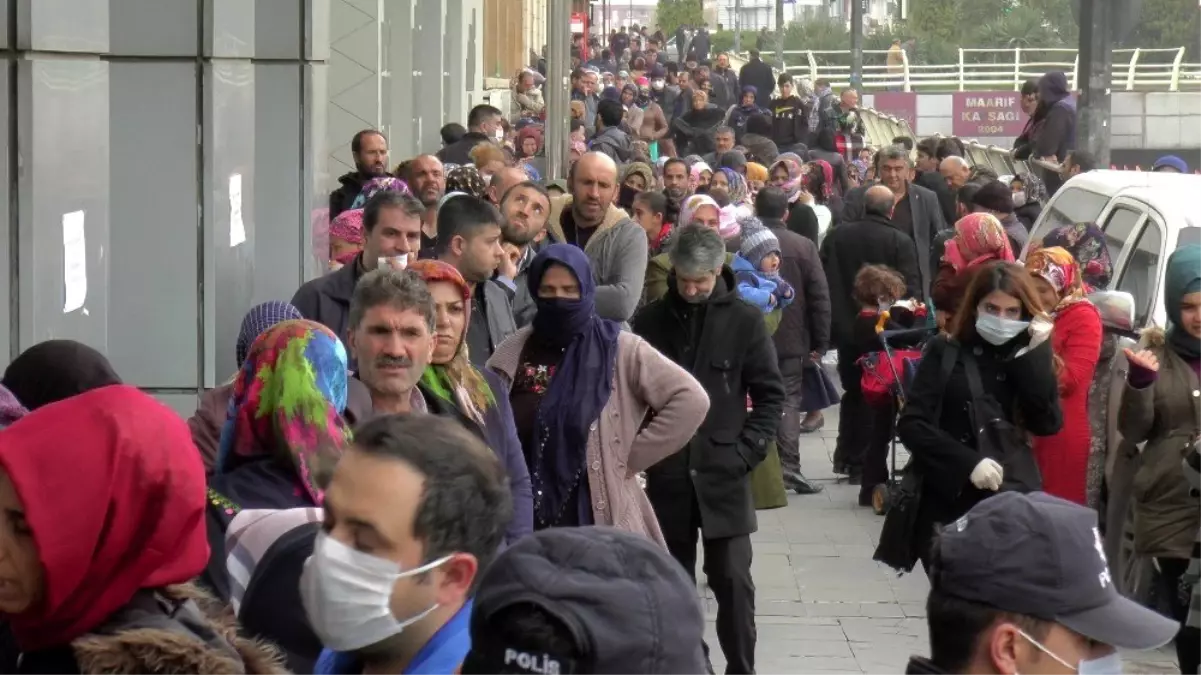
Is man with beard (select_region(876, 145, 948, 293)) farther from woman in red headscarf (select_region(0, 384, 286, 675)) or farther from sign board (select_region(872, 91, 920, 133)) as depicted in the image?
sign board (select_region(872, 91, 920, 133))

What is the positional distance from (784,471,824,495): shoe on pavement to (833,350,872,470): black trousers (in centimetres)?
32

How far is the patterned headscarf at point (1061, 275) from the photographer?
829 cm

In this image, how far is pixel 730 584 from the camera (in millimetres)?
7750

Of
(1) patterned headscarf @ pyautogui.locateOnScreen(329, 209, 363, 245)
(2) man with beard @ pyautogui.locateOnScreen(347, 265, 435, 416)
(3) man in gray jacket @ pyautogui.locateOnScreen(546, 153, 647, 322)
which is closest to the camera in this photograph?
(2) man with beard @ pyautogui.locateOnScreen(347, 265, 435, 416)

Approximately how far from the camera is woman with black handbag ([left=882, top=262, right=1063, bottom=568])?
A: 23.5 ft

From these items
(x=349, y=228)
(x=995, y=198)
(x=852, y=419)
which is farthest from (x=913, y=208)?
(x=349, y=228)

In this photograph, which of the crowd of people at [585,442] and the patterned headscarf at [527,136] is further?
the patterned headscarf at [527,136]

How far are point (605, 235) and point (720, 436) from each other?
156cm

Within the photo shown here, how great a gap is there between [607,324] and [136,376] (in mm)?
2587

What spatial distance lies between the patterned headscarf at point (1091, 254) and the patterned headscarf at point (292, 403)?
6595mm

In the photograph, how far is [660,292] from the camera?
33.3ft

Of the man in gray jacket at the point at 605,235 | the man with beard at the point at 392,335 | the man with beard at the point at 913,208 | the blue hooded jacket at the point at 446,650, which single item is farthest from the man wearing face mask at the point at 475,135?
the blue hooded jacket at the point at 446,650

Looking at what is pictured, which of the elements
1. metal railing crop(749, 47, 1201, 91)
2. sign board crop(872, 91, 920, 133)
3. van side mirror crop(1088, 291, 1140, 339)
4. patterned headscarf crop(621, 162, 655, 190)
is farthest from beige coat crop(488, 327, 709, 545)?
sign board crop(872, 91, 920, 133)

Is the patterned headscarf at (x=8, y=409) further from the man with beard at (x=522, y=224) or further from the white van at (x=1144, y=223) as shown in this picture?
the white van at (x=1144, y=223)
